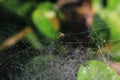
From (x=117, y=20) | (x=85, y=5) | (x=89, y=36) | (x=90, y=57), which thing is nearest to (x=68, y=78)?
(x=90, y=57)

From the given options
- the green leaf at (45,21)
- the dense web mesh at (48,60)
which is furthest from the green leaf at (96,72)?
the green leaf at (45,21)

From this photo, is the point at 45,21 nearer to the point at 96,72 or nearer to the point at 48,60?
the point at 48,60

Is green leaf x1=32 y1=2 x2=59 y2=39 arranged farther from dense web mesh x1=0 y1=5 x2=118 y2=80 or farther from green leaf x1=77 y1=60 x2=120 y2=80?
green leaf x1=77 y1=60 x2=120 y2=80

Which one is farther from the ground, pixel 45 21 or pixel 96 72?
pixel 45 21

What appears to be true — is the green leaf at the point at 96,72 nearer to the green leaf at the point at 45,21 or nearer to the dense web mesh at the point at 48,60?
the dense web mesh at the point at 48,60

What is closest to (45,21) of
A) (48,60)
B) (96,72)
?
(48,60)

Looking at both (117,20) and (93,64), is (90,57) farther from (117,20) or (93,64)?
(117,20)

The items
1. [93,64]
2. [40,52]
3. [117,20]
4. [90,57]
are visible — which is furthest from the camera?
[117,20]

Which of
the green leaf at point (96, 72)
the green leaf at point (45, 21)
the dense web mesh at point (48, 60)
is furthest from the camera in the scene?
the green leaf at point (45, 21)
